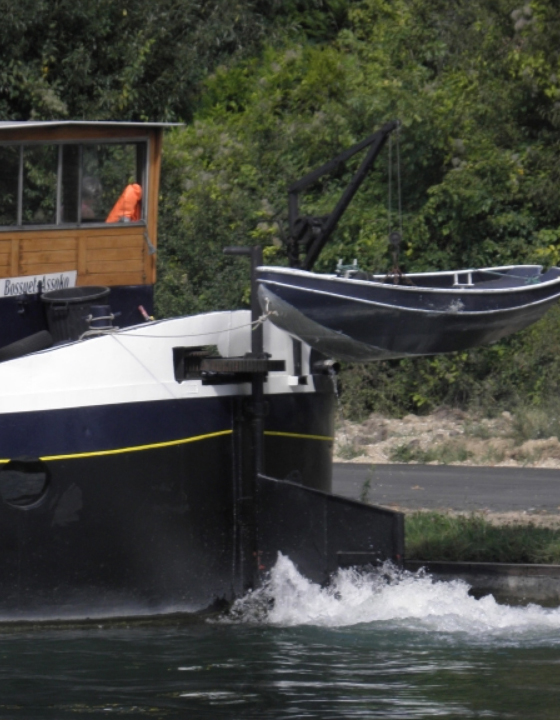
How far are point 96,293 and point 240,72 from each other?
1879 centimetres

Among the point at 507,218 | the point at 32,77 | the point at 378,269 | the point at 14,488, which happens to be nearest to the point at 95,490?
the point at 14,488

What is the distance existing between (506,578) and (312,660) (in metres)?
2.08

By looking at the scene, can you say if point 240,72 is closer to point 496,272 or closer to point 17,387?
point 496,272

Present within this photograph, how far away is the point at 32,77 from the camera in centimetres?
2180

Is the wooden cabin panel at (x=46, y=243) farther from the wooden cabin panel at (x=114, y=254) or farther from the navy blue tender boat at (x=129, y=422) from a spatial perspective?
the wooden cabin panel at (x=114, y=254)

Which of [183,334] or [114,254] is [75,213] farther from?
[183,334]

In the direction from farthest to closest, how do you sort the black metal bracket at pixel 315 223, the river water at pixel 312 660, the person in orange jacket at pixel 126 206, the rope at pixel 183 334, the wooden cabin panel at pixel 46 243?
the person in orange jacket at pixel 126 206, the wooden cabin panel at pixel 46 243, the black metal bracket at pixel 315 223, the rope at pixel 183 334, the river water at pixel 312 660

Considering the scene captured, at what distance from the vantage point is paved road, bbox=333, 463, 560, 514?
11.7 metres

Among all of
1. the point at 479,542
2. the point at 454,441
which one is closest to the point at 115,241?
the point at 479,542

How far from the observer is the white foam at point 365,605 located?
8.43 metres

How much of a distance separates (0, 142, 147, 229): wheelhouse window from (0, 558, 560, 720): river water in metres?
3.00

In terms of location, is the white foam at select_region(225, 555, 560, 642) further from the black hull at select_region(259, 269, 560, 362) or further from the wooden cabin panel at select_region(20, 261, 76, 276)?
the wooden cabin panel at select_region(20, 261, 76, 276)

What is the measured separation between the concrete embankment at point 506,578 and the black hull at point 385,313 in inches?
62.3

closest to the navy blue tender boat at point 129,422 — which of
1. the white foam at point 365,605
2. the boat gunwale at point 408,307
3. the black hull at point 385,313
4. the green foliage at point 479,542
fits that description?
the white foam at point 365,605
